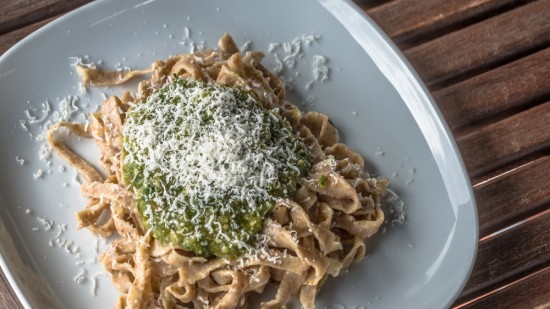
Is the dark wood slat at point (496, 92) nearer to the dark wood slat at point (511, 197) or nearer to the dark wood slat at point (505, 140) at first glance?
the dark wood slat at point (505, 140)

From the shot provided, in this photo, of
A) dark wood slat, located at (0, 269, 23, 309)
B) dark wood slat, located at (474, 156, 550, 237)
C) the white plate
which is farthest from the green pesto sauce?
dark wood slat, located at (474, 156, 550, 237)

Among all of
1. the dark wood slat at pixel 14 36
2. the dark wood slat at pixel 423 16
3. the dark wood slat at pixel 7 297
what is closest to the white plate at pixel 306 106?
the dark wood slat at pixel 7 297

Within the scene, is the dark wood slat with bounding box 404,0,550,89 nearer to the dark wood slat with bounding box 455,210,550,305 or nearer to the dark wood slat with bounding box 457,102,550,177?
the dark wood slat with bounding box 457,102,550,177

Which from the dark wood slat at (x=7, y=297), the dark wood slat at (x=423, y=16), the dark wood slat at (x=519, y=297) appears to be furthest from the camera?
the dark wood slat at (x=423, y=16)

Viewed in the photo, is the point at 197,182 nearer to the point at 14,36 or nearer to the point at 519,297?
the point at 14,36

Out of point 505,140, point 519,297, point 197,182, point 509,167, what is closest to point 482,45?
point 505,140

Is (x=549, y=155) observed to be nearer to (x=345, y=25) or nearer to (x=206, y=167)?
(x=345, y=25)

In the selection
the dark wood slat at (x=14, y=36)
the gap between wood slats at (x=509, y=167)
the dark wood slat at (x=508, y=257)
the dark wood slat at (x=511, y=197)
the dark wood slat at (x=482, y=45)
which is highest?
the dark wood slat at (x=14, y=36)
